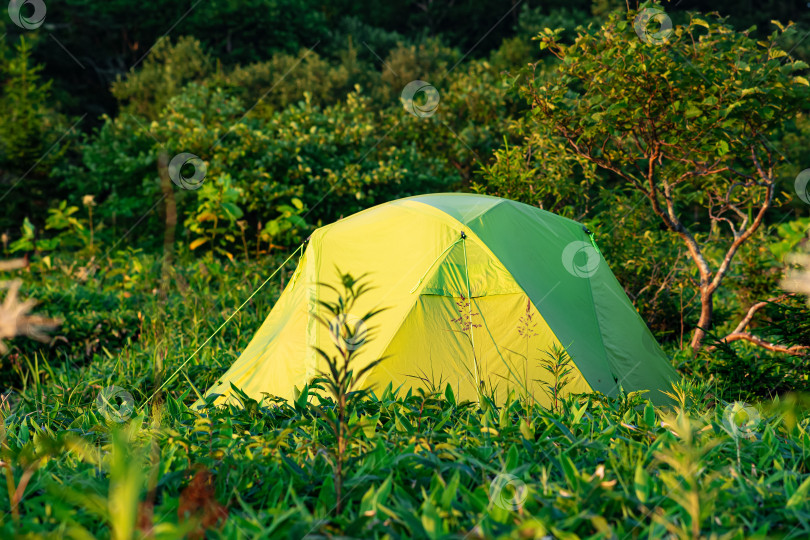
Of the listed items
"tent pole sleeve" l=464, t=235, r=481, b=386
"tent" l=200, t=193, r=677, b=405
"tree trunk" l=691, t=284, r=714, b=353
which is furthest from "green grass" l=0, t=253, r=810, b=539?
"tree trunk" l=691, t=284, r=714, b=353

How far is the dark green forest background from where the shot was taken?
431cm

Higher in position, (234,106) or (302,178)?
(234,106)

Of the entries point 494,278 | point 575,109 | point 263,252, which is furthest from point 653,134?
point 263,252

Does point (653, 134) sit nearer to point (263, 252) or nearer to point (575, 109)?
point (575, 109)

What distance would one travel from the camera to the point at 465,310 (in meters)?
3.31

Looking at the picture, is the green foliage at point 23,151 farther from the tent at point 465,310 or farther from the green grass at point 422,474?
the green grass at point 422,474

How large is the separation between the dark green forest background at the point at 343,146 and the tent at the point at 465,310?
65cm

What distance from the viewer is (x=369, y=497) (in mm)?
1570

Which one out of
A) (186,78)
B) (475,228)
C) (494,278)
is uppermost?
(186,78)

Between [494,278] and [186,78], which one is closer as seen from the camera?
[494,278]

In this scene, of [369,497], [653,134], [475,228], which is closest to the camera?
[369,497]

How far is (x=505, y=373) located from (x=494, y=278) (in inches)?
20.1

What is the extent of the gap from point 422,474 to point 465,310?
1.61 metres

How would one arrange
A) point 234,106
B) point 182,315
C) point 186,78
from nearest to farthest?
point 182,315 → point 234,106 → point 186,78
